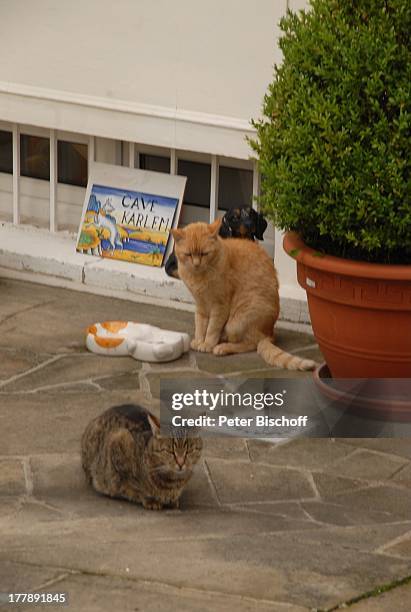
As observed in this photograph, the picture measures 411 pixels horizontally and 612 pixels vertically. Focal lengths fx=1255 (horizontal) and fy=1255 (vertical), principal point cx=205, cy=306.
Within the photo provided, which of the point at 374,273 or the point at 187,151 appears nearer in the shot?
the point at 374,273

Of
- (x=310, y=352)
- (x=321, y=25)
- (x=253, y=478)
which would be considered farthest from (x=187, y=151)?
(x=253, y=478)

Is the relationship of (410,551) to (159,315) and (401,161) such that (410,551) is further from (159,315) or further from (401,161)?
(159,315)

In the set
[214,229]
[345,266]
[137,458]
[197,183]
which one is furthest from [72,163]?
[137,458]

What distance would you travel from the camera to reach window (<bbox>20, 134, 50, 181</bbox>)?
30.4 feet

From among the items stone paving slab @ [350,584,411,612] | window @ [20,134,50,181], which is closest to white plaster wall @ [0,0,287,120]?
window @ [20,134,50,181]

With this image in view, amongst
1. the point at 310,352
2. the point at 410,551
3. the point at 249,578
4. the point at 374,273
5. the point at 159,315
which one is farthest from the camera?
the point at 159,315

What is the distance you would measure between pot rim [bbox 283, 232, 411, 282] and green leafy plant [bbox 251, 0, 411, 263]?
11 cm

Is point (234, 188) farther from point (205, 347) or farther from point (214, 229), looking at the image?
point (205, 347)

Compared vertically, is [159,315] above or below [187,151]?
below

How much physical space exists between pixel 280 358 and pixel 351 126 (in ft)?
5.45

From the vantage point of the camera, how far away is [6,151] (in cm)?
947

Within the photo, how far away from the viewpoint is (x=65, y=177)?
9.23 meters

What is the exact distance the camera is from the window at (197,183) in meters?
8.66

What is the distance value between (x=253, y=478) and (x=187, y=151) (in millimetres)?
3401
